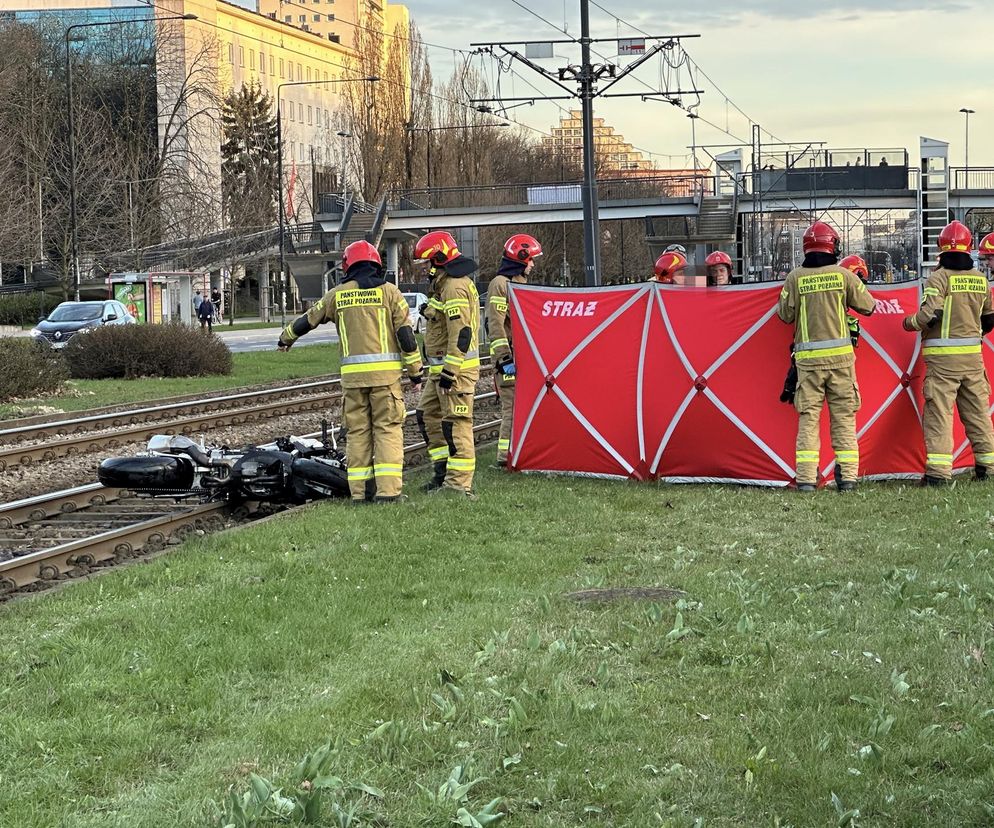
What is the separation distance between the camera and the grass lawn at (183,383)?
878 inches

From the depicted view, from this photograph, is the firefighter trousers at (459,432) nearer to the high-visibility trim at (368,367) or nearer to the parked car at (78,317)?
the high-visibility trim at (368,367)

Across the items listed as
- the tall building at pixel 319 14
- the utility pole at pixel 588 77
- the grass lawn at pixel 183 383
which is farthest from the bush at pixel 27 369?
the tall building at pixel 319 14

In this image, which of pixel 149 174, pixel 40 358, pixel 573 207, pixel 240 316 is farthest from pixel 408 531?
pixel 240 316

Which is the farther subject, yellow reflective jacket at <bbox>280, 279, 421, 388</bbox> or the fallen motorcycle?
the fallen motorcycle

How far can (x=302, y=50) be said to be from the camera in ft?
365

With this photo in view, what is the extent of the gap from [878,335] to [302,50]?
343ft

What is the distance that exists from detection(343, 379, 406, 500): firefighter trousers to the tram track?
941 mm

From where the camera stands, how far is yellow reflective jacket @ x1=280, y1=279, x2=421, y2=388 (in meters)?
11.0

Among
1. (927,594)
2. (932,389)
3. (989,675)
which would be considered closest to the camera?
(989,675)

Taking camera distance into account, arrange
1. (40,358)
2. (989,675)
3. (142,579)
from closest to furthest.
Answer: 1. (989,675)
2. (142,579)
3. (40,358)

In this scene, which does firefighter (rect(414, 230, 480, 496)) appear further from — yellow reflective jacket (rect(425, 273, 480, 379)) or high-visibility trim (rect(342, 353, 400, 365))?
high-visibility trim (rect(342, 353, 400, 365))

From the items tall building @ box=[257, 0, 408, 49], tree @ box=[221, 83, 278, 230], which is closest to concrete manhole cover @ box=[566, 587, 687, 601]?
tree @ box=[221, 83, 278, 230]

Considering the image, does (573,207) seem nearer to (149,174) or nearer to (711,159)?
(711,159)

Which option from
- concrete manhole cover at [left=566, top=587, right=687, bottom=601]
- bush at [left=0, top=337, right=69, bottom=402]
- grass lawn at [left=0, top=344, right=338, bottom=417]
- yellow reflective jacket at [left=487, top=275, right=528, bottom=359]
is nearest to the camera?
concrete manhole cover at [left=566, top=587, right=687, bottom=601]
